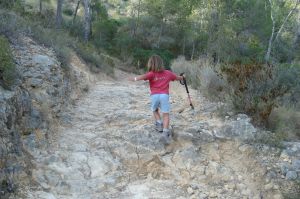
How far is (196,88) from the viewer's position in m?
10.8

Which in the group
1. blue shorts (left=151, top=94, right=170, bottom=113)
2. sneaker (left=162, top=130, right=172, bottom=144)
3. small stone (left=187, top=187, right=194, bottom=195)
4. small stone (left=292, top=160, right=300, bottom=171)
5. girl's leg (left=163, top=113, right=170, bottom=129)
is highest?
blue shorts (left=151, top=94, right=170, bottom=113)

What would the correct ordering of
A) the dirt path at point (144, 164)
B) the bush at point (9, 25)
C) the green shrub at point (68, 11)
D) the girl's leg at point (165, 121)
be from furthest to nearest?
the green shrub at point (68, 11) < the bush at point (9, 25) < the girl's leg at point (165, 121) < the dirt path at point (144, 164)

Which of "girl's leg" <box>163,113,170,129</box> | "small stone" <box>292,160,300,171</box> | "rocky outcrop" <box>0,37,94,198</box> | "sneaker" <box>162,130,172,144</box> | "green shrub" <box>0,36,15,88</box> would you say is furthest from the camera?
"girl's leg" <box>163,113,170,129</box>

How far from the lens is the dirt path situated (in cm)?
557

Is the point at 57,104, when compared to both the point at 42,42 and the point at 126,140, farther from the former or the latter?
the point at 42,42

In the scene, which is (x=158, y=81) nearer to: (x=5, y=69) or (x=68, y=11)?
(x=5, y=69)

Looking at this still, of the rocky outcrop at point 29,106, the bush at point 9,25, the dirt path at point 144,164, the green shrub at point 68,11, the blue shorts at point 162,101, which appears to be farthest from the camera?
the green shrub at point 68,11

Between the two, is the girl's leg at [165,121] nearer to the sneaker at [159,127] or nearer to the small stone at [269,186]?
the sneaker at [159,127]

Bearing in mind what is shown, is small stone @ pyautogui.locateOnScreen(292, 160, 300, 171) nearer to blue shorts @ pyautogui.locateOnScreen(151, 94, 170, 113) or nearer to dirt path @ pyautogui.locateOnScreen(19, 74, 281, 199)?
dirt path @ pyautogui.locateOnScreen(19, 74, 281, 199)

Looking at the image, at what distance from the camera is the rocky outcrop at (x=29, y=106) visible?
5.30m

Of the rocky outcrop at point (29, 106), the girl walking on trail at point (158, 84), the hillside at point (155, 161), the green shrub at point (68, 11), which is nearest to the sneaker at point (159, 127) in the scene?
the girl walking on trail at point (158, 84)

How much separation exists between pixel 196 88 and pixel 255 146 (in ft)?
15.2

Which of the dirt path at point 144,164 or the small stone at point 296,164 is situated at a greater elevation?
the small stone at point 296,164

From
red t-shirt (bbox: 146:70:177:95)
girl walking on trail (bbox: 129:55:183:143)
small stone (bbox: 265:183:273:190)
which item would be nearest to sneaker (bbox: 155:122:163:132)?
girl walking on trail (bbox: 129:55:183:143)
